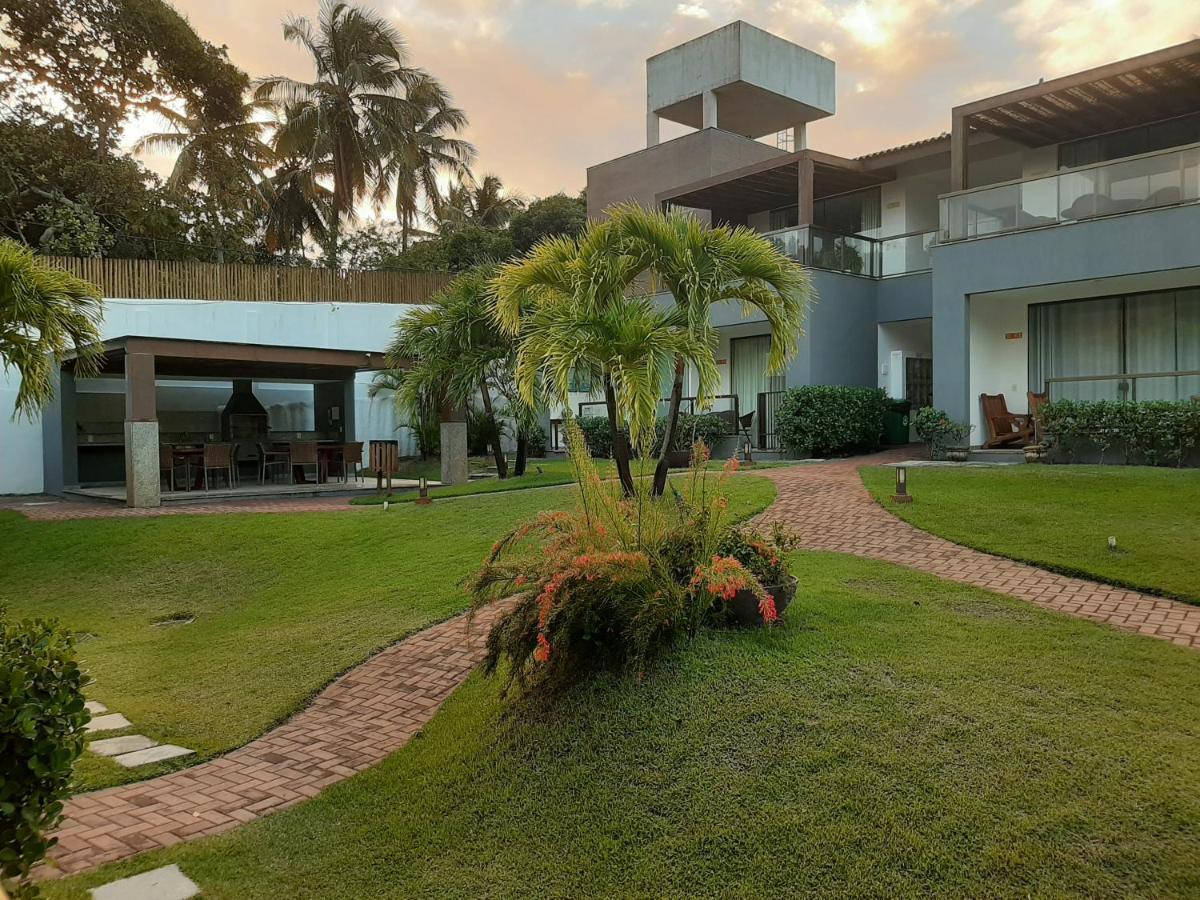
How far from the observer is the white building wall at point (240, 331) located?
18.3 metres

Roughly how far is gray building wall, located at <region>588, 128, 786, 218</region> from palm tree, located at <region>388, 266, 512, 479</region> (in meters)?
7.47

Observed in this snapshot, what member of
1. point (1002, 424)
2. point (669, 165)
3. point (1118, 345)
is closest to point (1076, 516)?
point (1002, 424)

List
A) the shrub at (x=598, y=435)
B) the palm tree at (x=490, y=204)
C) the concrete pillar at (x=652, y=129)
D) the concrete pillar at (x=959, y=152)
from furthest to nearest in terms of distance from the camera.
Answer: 1. the palm tree at (x=490, y=204)
2. the concrete pillar at (x=652, y=129)
3. the shrub at (x=598, y=435)
4. the concrete pillar at (x=959, y=152)

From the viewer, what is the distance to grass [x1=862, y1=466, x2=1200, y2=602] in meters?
7.14

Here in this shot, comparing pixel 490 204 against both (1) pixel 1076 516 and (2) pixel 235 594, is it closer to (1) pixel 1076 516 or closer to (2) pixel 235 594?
(2) pixel 235 594

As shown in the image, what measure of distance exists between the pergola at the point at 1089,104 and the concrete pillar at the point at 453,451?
10.2 m

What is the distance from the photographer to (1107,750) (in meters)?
3.47

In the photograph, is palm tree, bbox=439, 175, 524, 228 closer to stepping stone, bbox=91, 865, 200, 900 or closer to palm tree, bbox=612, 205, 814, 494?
palm tree, bbox=612, 205, 814, 494

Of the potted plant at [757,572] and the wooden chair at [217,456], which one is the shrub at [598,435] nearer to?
the wooden chair at [217,456]

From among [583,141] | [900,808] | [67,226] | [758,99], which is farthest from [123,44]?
[900,808]

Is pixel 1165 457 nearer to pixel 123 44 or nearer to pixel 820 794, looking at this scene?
pixel 820 794

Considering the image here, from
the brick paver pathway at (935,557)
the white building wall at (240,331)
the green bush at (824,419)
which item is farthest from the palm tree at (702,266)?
the white building wall at (240,331)

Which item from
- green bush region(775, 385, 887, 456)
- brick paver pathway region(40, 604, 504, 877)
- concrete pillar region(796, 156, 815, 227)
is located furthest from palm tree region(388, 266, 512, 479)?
brick paver pathway region(40, 604, 504, 877)

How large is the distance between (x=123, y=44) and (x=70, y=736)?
86.6ft
